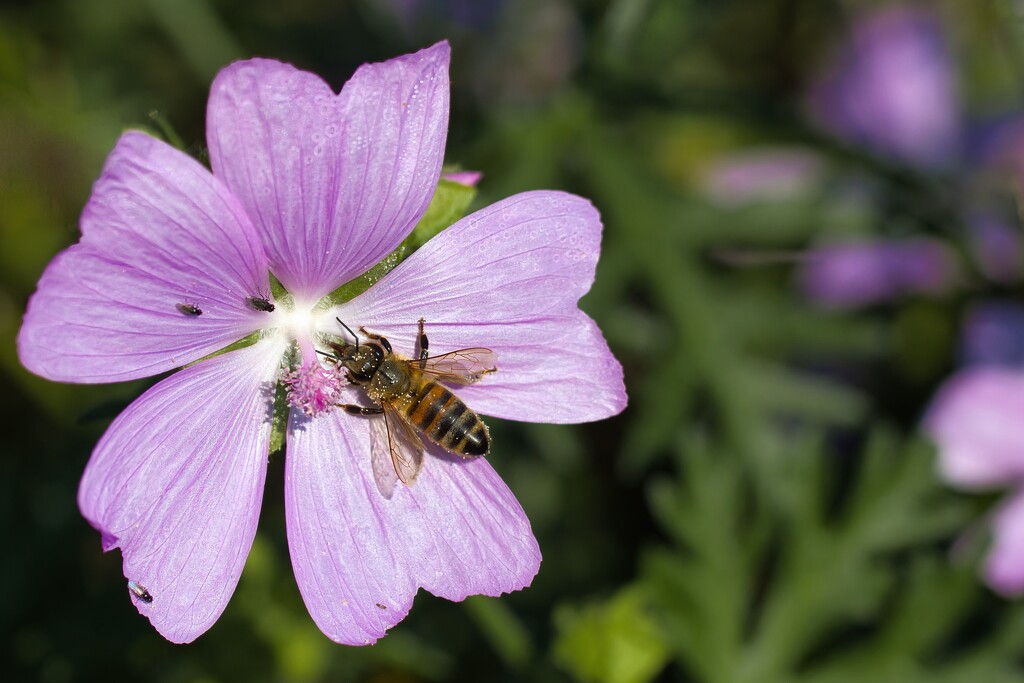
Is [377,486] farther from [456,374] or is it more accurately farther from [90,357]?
[90,357]

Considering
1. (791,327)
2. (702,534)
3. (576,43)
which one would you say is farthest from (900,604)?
(576,43)

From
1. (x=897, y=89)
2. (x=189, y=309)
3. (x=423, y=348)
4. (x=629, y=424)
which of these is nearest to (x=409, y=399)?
(x=423, y=348)

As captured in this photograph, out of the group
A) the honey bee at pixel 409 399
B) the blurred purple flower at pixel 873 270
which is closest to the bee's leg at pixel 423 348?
the honey bee at pixel 409 399

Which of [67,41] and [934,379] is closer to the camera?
[934,379]

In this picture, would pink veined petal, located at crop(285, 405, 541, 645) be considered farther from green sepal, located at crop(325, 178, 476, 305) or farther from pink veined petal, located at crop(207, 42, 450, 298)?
pink veined petal, located at crop(207, 42, 450, 298)

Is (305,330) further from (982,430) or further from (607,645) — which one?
(982,430)

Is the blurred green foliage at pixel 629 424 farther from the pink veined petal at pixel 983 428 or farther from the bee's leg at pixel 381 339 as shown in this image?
the bee's leg at pixel 381 339
